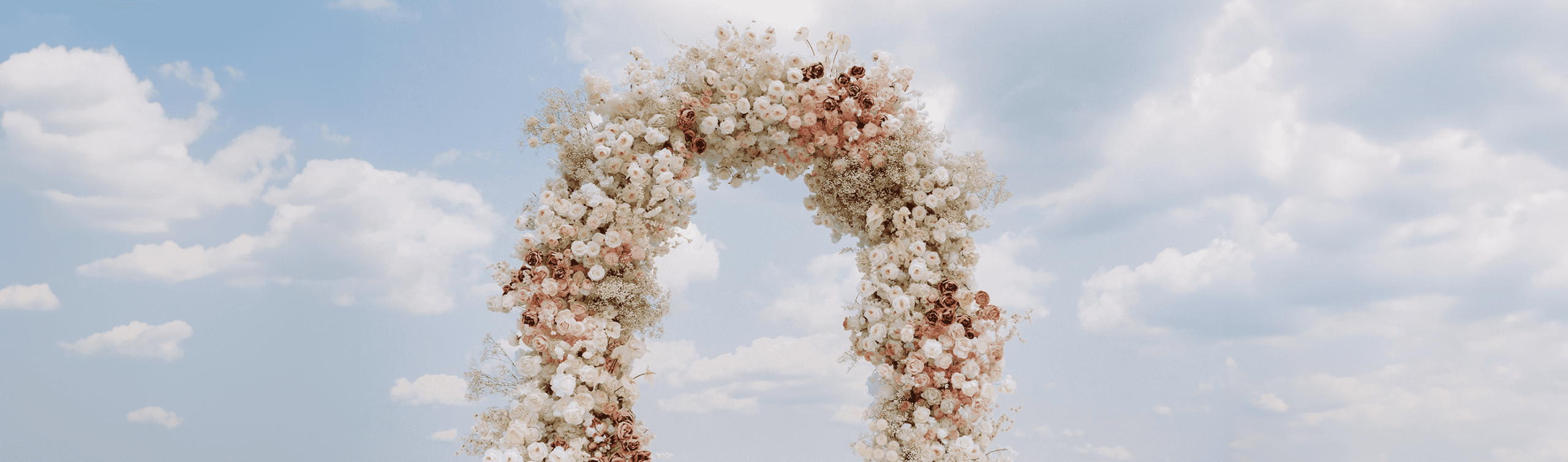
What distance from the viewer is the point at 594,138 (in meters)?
5.36

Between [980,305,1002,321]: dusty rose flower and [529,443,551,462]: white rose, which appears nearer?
[529,443,551,462]: white rose

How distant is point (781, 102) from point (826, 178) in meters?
0.57

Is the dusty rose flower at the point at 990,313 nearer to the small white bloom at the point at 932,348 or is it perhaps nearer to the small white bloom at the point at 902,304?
the small white bloom at the point at 932,348

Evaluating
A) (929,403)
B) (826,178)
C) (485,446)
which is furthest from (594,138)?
(929,403)

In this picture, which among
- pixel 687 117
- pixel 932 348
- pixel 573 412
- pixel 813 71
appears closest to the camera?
pixel 573 412

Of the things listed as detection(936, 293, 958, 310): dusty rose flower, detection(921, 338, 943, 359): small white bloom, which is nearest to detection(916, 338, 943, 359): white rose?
detection(921, 338, 943, 359): small white bloom

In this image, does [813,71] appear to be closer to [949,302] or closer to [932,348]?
[949,302]

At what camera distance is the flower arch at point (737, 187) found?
506cm

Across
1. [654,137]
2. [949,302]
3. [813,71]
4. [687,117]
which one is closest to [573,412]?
[654,137]

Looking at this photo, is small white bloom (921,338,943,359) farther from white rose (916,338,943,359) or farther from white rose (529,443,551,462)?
white rose (529,443,551,462)

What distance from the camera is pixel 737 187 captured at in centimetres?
577

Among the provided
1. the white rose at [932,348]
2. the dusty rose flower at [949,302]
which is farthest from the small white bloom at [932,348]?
the dusty rose flower at [949,302]

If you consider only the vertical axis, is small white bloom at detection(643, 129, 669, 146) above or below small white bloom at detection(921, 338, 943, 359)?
above

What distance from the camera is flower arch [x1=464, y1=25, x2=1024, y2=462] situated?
16.6 feet
